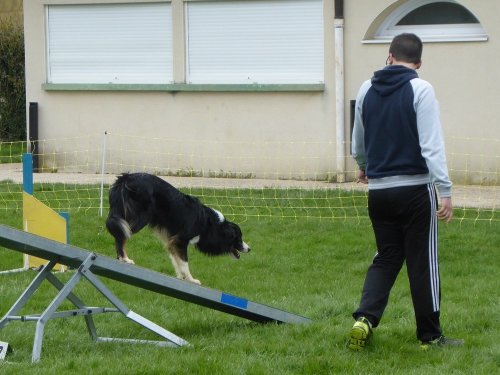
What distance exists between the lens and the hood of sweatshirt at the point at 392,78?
605 centimetres

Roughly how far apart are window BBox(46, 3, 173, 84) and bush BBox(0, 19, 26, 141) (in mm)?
3672

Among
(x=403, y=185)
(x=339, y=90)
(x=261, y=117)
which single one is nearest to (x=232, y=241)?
(x=403, y=185)

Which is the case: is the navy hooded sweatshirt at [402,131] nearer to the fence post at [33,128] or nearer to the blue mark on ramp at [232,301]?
the blue mark on ramp at [232,301]

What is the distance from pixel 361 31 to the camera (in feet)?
50.3

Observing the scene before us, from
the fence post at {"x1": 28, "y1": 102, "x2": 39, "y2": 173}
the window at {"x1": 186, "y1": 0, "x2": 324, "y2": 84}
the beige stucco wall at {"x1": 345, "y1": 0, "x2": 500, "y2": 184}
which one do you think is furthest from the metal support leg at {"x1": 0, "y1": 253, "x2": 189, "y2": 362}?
the fence post at {"x1": 28, "y1": 102, "x2": 39, "y2": 173}

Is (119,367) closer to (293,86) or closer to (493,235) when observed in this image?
(493,235)

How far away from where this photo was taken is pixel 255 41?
53.3ft

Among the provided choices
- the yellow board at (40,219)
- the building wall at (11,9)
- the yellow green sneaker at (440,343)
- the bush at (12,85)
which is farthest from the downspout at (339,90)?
the building wall at (11,9)

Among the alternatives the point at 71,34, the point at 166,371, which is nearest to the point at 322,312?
the point at 166,371

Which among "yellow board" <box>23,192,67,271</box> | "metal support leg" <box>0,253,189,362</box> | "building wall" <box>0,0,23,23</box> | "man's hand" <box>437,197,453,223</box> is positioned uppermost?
"building wall" <box>0,0,23,23</box>

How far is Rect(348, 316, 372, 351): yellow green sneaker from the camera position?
6.16 metres

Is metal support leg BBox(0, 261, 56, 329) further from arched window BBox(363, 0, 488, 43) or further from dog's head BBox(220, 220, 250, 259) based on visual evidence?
arched window BBox(363, 0, 488, 43)

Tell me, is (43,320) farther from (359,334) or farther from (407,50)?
(407,50)

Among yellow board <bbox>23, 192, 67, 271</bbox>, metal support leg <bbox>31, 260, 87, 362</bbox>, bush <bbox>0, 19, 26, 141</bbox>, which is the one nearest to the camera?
metal support leg <bbox>31, 260, 87, 362</bbox>
